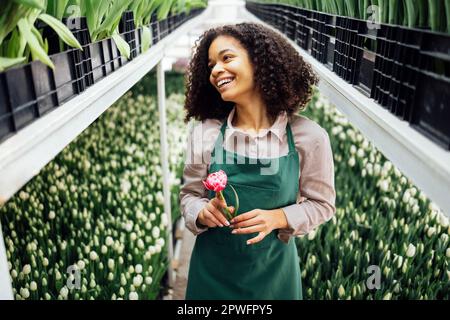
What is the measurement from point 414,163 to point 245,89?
489mm

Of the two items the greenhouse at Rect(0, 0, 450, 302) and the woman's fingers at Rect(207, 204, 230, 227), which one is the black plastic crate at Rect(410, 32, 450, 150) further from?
the woman's fingers at Rect(207, 204, 230, 227)

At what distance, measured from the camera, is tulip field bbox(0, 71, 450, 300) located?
1.44 metres

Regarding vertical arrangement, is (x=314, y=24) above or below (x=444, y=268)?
above

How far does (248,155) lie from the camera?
1007 mm

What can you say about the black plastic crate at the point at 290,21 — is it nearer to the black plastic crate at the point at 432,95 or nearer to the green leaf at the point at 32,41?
the black plastic crate at the point at 432,95

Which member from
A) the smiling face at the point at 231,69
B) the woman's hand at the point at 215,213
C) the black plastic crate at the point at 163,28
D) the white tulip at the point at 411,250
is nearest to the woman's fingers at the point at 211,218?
the woman's hand at the point at 215,213

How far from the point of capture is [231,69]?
37.4 inches

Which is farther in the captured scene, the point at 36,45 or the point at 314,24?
the point at 314,24

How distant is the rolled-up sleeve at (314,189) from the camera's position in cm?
100

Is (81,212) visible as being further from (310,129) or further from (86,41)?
(310,129)

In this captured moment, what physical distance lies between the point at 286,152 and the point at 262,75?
20cm

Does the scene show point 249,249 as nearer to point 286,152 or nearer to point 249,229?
point 249,229

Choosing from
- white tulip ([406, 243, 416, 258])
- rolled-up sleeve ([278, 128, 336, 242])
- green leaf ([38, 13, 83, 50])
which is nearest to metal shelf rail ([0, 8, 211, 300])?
green leaf ([38, 13, 83, 50])
